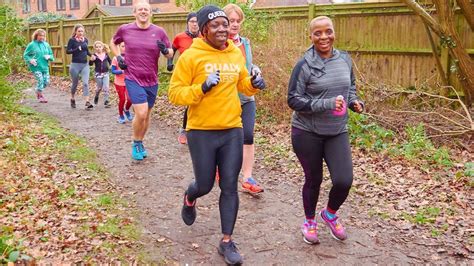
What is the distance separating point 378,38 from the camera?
10.6 metres

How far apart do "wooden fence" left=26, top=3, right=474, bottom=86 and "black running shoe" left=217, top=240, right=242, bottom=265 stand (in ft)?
21.4

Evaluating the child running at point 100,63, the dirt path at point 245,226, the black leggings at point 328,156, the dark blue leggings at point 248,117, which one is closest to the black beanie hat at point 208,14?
the black leggings at point 328,156

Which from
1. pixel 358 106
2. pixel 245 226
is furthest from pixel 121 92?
pixel 358 106

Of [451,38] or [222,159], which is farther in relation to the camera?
[451,38]

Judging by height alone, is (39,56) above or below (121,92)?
above

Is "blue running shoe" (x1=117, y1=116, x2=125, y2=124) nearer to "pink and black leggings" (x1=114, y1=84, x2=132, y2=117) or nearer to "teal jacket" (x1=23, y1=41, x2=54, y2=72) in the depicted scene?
"pink and black leggings" (x1=114, y1=84, x2=132, y2=117)

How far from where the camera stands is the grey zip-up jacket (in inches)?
166

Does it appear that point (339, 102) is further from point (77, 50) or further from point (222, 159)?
point (77, 50)

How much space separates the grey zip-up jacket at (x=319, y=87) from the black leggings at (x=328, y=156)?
3.1 inches

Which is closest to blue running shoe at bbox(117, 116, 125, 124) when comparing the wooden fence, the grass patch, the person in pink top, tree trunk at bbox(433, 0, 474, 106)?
the grass patch

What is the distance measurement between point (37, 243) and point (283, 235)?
2281mm

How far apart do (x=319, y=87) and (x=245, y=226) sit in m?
1.71

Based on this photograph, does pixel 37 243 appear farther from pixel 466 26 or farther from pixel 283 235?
pixel 466 26

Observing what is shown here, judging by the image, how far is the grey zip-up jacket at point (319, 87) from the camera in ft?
13.9
